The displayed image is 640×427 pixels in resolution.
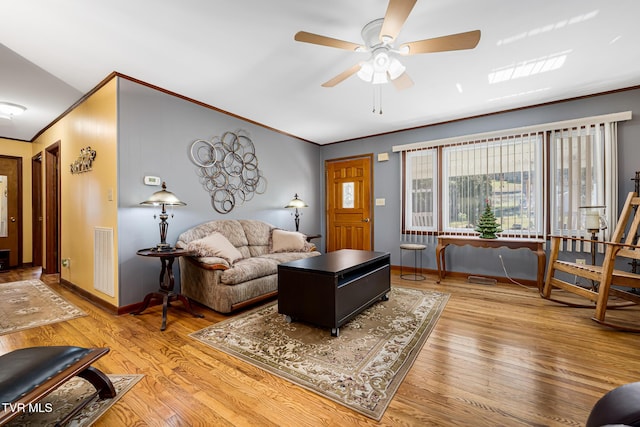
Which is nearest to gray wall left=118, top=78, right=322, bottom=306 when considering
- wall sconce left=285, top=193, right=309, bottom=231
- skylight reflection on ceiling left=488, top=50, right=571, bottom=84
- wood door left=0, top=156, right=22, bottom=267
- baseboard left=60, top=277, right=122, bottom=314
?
baseboard left=60, top=277, right=122, bottom=314

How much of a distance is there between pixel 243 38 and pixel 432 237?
3.95 m

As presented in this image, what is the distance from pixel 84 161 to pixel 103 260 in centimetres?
133

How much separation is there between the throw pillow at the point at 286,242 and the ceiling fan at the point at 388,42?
2356 mm

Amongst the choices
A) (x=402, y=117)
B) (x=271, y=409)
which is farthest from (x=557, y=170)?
(x=271, y=409)

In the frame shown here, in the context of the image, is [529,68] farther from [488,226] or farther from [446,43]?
[488,226]

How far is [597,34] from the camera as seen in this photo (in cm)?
231

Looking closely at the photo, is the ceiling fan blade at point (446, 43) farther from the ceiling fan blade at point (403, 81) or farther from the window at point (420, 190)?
the window at point (420, 190)

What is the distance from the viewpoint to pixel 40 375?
129 centimetres

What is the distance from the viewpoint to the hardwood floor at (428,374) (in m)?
1.45

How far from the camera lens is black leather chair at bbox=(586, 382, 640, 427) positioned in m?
0.70

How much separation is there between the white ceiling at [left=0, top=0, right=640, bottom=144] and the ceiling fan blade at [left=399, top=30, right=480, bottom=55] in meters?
0.26

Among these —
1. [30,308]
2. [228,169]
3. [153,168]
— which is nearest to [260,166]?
[228,169]

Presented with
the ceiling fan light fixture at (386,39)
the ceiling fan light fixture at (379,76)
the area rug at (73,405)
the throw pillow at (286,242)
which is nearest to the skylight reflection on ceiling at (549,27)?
the ceiling fan light fixture at (379,76)

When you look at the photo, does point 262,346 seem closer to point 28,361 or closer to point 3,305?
point 28,361
